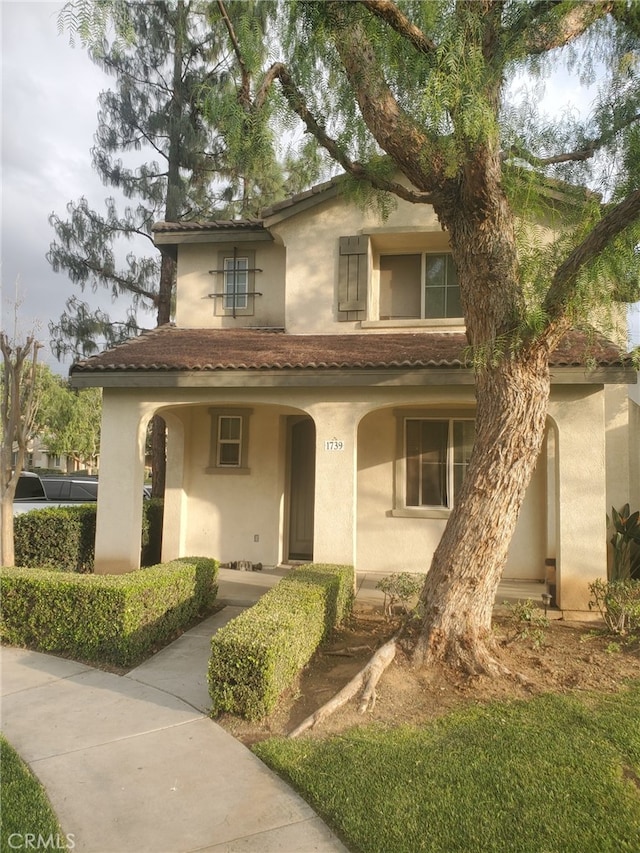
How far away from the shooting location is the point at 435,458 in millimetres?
10258

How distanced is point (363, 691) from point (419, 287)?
25.0 ft

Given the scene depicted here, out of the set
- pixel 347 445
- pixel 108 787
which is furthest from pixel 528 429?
pixel 108 787

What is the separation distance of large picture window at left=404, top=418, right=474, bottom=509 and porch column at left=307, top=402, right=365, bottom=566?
215 cm

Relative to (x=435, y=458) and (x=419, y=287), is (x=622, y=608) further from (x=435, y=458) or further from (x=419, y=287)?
(x=419, y=287)

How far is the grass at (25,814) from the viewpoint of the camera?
10.1 ft

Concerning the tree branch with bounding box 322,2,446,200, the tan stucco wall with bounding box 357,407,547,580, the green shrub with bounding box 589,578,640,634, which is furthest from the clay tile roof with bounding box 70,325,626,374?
the green shrub with bounding box 589,578,640,634

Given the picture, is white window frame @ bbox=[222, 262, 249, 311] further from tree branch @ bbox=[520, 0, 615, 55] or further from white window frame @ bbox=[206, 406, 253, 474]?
tree branch @ bbox=[520, 0, 615, 55]

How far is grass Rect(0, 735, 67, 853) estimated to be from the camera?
10.1 feet

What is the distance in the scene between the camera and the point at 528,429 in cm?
554

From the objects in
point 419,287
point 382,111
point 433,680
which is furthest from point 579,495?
point 382,111

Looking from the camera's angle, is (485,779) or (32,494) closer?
(485,779)

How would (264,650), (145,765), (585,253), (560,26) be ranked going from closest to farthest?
(145,765) → (264,650) → (585,253) → (560,26)

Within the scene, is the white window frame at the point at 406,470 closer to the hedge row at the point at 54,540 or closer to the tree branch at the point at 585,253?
the tree branch at the point at 585,253

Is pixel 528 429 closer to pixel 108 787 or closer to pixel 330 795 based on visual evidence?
pixel 330 795
